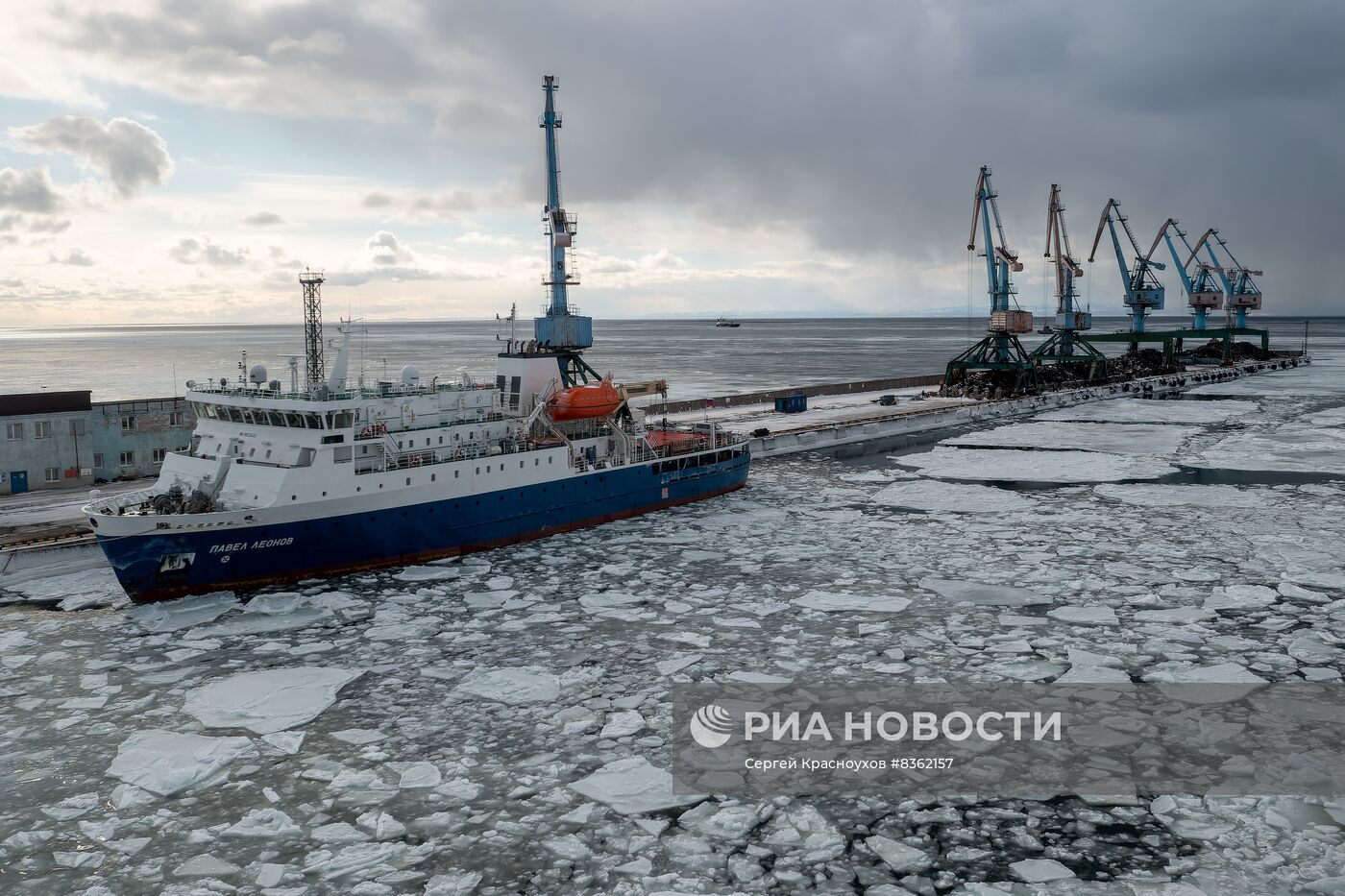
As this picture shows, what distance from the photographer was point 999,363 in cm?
7550

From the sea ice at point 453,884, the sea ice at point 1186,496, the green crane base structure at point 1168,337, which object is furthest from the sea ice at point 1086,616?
the green crane base structure at point 1168,337

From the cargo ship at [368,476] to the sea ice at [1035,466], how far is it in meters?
15.4

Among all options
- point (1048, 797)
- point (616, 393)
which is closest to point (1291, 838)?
point (1048, 797)

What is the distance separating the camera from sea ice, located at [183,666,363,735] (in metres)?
16.4

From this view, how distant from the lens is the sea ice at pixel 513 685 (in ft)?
56.6

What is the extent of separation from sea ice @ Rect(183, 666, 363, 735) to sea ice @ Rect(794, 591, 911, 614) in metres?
11.0

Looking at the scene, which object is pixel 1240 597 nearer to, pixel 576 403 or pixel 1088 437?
pixel 576 403

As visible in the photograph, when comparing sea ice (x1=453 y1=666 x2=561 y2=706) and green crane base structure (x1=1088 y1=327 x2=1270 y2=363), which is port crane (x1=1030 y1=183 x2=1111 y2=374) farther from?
sea ice (x1=453 y1=666 x2=561 y2=706)

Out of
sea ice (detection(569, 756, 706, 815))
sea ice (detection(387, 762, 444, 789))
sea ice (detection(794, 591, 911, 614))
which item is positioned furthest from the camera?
sea ice (detection(794, 591, 911, 614))

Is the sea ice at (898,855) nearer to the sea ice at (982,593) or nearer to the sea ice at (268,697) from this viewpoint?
the sea ice at (268,697)

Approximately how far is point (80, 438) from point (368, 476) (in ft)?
56.9

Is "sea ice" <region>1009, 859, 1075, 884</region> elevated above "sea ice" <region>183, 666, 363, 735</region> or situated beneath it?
situated beneath

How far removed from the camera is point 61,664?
63.4 feet

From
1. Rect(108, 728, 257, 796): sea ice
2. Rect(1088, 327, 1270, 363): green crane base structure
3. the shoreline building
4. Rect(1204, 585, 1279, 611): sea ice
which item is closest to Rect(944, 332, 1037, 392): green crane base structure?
Rect(1088, 327, 1270, 363): green crane base structure
